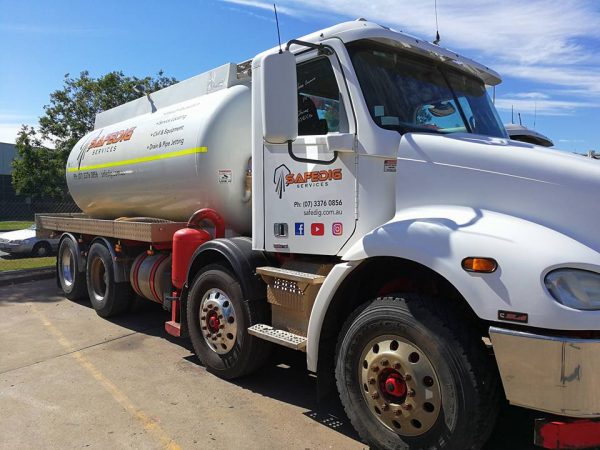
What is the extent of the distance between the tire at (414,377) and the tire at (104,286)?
4815 mm

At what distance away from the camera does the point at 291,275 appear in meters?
4.08

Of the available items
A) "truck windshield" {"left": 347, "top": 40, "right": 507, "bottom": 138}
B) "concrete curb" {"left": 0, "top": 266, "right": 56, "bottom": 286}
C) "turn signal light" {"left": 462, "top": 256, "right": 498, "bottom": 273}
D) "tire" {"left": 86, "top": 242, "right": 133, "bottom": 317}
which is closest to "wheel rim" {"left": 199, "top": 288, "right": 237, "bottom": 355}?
"truck windshield" {"left": 347, "top": 40, "right": 507, "bottom": 138}

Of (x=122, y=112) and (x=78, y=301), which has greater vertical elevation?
(x=122, y=112)

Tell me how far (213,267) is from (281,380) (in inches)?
51.0

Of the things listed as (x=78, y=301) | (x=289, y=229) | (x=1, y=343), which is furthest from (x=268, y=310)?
(x=78, y=301)

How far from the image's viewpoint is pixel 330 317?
3.70 m

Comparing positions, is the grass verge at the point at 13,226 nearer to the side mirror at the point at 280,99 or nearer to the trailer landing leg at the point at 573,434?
the side mirror at the point at 280,99

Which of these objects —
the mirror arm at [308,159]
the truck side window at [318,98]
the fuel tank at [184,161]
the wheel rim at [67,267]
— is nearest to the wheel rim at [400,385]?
the mirror arm at [308,159]

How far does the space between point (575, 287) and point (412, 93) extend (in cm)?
193

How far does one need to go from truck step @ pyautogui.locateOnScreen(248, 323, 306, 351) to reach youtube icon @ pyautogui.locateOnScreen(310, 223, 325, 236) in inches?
31.9

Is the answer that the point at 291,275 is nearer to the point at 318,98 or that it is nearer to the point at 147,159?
the point at 318,98

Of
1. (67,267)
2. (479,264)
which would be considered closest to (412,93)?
(479,264)

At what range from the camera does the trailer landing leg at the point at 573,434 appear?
8.54 feet

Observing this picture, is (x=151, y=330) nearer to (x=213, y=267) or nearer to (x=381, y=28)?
(x=213, y=267)
